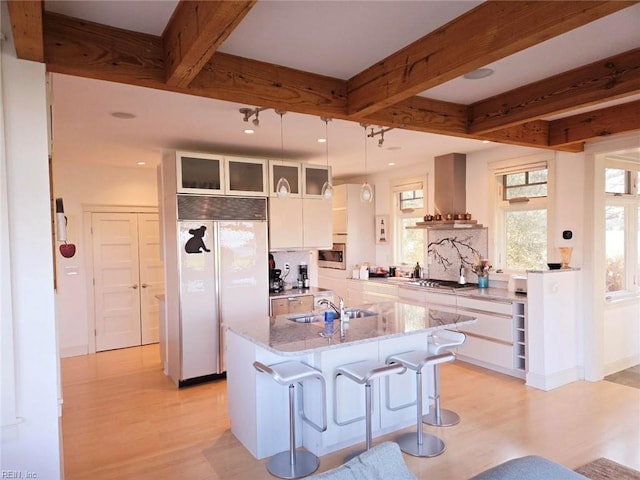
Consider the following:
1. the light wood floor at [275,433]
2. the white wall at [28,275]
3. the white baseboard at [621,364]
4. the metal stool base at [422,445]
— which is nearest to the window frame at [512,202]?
the white baseboard at [621,364]

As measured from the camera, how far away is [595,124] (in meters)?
3.80

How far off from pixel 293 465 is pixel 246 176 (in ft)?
9.91

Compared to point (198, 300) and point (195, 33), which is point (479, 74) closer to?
point (195, 33)

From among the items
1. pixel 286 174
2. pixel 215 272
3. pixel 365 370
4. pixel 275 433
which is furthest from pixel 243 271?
pixel 365 370

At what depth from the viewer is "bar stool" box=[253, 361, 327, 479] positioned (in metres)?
2.65

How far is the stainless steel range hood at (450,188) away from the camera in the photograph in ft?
17.6

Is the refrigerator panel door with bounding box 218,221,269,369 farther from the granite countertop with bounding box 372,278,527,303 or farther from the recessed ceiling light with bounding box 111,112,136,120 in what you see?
the granite countertop with bounding box 372,278,527,303

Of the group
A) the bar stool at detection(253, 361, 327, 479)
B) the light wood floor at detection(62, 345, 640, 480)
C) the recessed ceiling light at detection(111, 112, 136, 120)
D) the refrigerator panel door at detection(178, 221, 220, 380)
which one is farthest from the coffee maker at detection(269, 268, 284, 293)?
the recessed ceiling light at detection(111, 112, 136, 120)

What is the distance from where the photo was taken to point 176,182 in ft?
14.2

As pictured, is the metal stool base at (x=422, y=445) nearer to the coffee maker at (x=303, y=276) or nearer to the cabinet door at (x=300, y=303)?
the cabinet door at (x=300, y=303)

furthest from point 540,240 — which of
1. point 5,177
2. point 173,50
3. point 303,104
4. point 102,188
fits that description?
point 102,188

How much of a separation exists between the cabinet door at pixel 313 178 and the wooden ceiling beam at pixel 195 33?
2.88 metres

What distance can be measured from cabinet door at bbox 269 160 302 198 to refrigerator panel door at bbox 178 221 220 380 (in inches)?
34.4

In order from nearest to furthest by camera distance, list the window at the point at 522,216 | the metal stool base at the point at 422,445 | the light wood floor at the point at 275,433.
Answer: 1. the light wood floor at the point at 275,433
2. the metal stool base at the point at 422,445
3. the window at the point at 522,216
